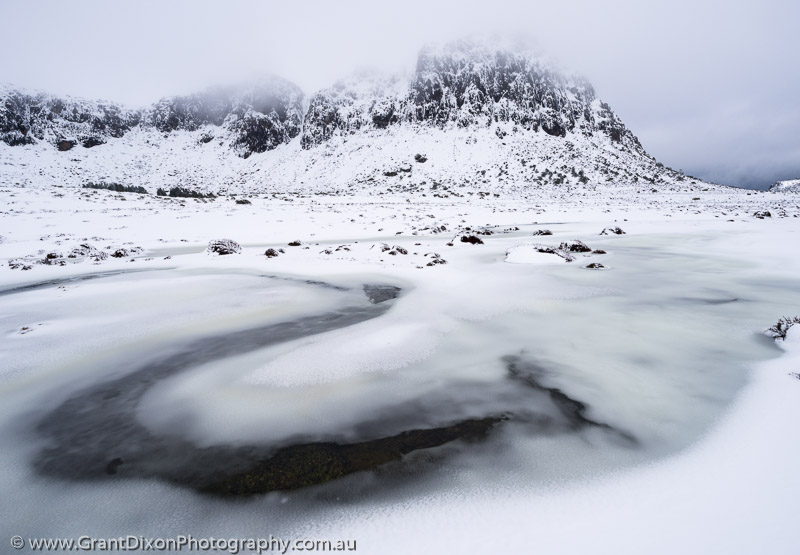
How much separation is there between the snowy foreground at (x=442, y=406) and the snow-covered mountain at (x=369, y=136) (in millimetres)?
53332

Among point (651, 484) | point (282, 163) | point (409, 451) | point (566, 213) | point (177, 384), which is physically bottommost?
point (177, 384)

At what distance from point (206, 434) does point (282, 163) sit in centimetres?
8648

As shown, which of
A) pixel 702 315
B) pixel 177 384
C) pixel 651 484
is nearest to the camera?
pixel 651 484

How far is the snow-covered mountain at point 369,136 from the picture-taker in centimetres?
6475

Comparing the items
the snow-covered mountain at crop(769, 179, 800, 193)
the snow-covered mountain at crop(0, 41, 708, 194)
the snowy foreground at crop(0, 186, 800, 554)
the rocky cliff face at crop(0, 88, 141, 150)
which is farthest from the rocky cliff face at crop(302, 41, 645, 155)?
the snowy foreground at crop(0, 186, 800, 554)

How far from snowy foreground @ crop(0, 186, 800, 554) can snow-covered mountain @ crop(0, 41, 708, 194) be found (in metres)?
53.3

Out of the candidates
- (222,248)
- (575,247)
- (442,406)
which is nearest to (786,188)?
(575,247)

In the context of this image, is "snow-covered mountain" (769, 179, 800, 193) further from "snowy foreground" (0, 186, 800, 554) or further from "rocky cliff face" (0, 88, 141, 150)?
"rocky cliff face" (0, 88, 141, 150)

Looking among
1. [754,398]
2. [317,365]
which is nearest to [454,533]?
[317,365]

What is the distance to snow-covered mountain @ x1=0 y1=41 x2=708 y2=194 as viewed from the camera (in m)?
64.8

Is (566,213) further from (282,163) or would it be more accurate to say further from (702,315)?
(282,163)

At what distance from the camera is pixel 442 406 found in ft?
9.93

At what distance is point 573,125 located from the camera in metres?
77.9

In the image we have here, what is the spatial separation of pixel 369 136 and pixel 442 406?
84.0 meters
